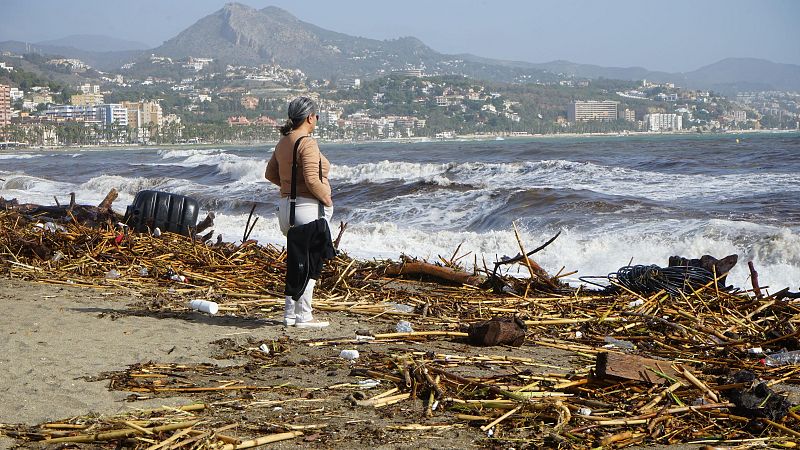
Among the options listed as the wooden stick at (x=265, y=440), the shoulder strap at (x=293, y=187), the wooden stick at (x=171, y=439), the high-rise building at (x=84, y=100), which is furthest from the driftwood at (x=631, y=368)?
the high-rise building at (x=84, y=100)

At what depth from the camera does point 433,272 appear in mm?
8703

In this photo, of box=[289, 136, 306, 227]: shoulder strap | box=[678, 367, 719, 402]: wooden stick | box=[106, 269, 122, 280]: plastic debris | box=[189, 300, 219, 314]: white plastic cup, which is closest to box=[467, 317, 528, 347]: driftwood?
box=[678, 367, 719, 402]: wooden stick

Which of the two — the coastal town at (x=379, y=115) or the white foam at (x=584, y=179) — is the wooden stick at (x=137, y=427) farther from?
the coastal town at (x=379, y=115)

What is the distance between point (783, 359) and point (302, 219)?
3.36m

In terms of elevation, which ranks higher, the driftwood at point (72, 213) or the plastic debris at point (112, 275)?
the driftwood at point (72, 213)

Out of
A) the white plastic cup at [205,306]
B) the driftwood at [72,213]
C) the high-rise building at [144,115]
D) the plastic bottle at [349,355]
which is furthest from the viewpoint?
the high-rise building at [144,115]

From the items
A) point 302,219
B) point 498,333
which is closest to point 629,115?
point 302,219

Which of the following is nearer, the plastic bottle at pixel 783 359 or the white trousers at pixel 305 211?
the plastic bottle at pixel 783 359

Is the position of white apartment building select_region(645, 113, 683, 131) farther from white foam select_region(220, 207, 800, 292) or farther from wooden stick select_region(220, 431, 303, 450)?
wooden stick select_region(220, 431, 303, 450)

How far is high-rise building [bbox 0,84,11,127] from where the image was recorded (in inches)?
5463

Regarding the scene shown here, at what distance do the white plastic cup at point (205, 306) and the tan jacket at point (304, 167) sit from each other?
108 centimetres

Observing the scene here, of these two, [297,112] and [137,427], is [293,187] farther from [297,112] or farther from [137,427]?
[137,427]

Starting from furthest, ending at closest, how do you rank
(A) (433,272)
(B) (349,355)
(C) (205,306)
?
1. (A) (433,272)
2. (C) (205,306)
3. (B) (349,355)

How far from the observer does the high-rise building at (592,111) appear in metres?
169
